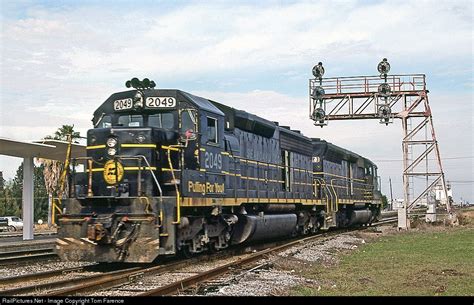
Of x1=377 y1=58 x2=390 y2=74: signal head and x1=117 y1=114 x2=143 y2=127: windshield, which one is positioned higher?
x1=377 y1=58 x2=390 y2=74: signal head

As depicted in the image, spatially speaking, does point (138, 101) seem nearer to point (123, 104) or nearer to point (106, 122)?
point (123, 104)

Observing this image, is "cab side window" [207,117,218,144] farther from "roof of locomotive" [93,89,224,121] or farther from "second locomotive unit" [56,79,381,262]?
"roof of locomotive" [93,89,224,121]

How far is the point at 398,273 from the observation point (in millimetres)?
11914

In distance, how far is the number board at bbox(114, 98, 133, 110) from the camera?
1313 centimetres

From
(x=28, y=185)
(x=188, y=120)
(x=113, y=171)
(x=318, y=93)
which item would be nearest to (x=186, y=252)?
(x=113, y=171)

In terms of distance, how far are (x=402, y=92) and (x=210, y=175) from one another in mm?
18167

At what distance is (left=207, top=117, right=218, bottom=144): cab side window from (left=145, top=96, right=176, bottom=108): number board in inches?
51.6

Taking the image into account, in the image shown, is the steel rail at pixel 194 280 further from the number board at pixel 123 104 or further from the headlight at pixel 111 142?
the number board at pixel 123 104

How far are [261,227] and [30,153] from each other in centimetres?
1073

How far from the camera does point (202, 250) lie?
47.2 feet

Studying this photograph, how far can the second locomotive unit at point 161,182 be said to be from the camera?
463 inches

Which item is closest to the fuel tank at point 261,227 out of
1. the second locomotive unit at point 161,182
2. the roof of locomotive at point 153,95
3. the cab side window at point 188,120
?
the second locomotive unit at point 161,182

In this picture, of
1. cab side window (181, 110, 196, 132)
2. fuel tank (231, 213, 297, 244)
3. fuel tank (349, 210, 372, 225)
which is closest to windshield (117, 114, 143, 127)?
cab side window (181, 110, 196, 132)
